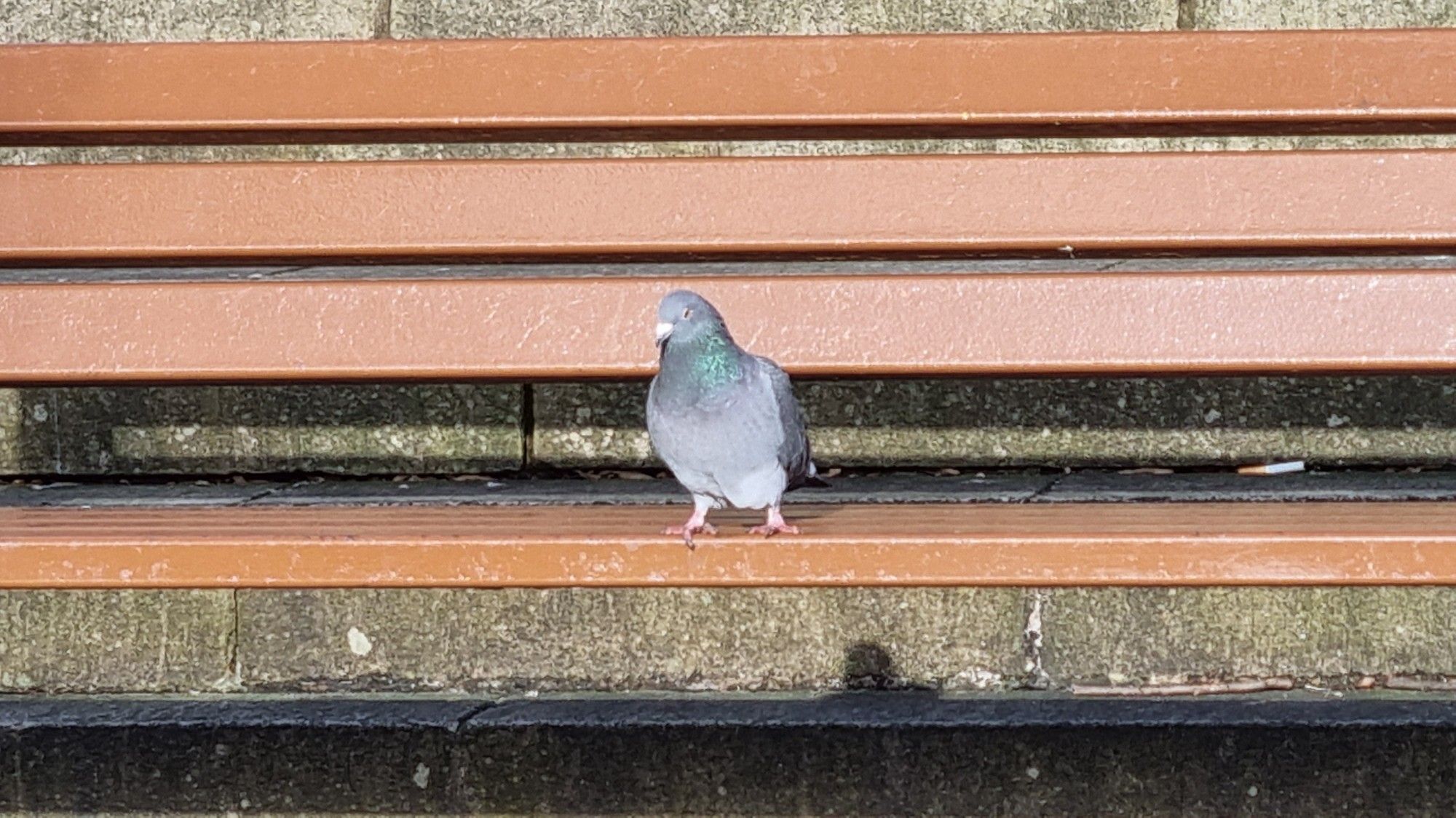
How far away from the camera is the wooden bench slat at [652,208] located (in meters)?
2.81

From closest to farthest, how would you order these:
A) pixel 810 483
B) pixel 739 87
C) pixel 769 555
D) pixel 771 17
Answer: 1. pixel 769 555
2. pixel 739 87
3. pixel 810 483
4. pixel 771 17

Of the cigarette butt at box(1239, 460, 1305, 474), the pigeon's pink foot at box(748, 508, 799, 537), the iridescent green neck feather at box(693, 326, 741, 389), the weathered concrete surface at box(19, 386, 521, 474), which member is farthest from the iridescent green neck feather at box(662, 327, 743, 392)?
the cigarette butt at box(1239, 460, 1305, 474)

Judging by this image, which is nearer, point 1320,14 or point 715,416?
point 715,416

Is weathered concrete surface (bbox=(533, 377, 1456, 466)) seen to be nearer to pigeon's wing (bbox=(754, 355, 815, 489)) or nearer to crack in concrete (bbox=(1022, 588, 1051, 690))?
crack in concrete (bbox=(1022, 588, 1051, 690))

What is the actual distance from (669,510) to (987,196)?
637 mm

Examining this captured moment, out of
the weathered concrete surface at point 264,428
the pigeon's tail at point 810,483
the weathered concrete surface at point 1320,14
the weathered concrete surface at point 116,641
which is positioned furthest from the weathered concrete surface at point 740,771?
the weathered concrete surface at point 1320,14

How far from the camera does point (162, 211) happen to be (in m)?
2.87

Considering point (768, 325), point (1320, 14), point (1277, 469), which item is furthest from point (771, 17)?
point (1277, 469)

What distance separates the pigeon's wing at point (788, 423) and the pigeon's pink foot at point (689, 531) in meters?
0.18

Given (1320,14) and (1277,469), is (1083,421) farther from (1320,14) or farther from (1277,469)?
(1320,14)

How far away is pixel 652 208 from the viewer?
2861 millimetres

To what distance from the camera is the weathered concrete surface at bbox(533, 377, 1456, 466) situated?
3.32m

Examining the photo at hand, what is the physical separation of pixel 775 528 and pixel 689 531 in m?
A: 0.15

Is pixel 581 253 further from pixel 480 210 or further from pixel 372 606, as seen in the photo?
pixel 372 606
